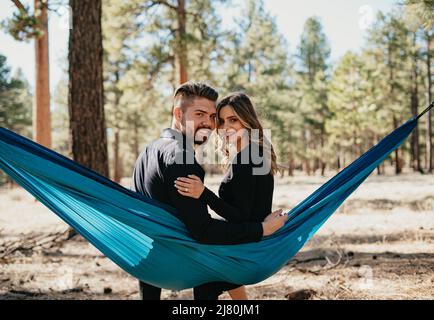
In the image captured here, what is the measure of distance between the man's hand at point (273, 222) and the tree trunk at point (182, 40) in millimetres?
6668

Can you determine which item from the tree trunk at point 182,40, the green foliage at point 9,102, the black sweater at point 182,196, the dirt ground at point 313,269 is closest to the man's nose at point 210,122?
the black sweater at point 182,196

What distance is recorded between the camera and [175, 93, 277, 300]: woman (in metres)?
1.82

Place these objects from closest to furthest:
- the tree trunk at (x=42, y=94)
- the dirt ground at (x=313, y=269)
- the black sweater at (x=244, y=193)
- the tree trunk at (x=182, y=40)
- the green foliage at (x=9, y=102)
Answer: the black sweater at (x=244, y=193) → the dirt ground at (x=313, y=269) → the tree trunk at (x=182, y=40) → the tree trunk at (x=42, y=94) → the green foliage at (x=9, y=102)

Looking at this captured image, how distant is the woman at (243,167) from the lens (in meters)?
1.82

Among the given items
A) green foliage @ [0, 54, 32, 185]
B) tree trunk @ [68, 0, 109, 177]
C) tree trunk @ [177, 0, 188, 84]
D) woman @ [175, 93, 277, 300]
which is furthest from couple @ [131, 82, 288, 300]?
green foliage @ [0, 54, 32, 185]

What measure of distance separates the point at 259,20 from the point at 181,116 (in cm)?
1699

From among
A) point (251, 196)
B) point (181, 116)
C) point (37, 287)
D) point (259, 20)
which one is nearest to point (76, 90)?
point (37, 287)

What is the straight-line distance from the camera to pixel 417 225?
4797 mm

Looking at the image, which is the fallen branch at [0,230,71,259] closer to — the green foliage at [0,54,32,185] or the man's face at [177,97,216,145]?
the man's face at [177,97,216,145]

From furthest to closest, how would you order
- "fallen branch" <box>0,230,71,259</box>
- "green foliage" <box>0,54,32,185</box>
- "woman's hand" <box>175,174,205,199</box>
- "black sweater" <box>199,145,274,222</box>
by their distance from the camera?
"green foliage" <box>0,54,32,185</box> < "fallen branch" <box>0,230,71,259</box> < "black sweater" <box>199,145,274,222</box> < "woman's hand" <box>175,174,205,199</box>

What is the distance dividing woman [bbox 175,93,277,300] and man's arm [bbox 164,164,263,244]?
0.05 metres

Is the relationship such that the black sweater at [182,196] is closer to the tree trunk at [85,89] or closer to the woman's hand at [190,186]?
the woman's hand at [190,186]
